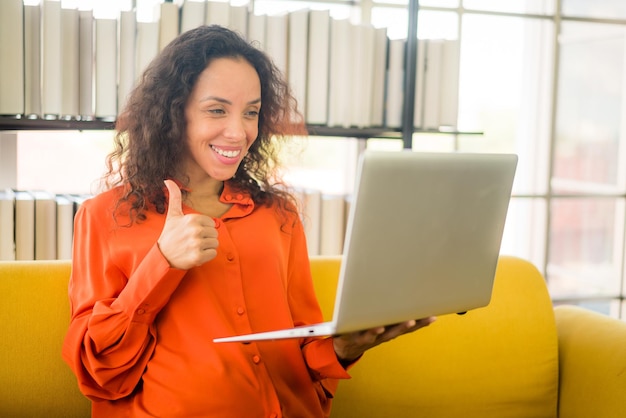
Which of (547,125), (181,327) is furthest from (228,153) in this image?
(547,125)

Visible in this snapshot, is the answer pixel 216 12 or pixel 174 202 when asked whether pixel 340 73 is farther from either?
pixel 174 202

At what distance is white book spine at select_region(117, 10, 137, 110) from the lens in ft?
7.10

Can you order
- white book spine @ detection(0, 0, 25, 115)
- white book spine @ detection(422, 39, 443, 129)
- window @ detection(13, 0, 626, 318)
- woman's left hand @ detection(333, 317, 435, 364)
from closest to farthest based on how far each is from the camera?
woman's left hand @ detection(333, 317, 435, 364)
white book spine @ detection(0, 0, 25, 115)
white book spine @ detection(422, 39, 443, 129)
window @ detection(13, 0, 626, 318)

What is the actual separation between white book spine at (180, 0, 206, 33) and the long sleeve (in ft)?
2.72

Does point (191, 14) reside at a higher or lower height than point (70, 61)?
higher

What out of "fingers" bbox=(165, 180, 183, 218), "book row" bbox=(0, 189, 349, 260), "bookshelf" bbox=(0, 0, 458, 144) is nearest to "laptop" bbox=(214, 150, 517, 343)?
"fingers" bbox=(165, 180, 183, 218)

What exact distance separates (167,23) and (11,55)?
0.44 metres

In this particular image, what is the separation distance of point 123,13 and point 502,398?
147 centimetres

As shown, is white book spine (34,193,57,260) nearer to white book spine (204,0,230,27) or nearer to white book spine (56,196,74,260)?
white book spine (56,196,74,260)

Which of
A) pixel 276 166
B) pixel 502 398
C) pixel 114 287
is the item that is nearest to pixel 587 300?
pixel 502 398

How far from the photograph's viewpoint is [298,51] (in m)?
2.35

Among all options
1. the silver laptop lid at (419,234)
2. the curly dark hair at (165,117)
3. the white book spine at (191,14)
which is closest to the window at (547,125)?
the white book spine at (191,14)

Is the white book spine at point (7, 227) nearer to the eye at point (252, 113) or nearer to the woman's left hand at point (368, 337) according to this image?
the eye at point (252, 113)

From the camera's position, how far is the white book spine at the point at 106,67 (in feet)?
7.07
